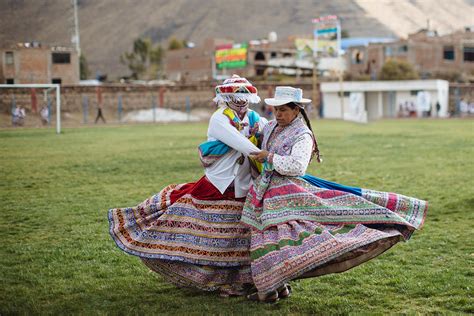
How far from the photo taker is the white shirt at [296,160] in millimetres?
5988

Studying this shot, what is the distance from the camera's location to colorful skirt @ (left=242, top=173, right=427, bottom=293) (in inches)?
225

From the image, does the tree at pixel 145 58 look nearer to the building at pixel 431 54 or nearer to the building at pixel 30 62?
the building at pixel 431 54

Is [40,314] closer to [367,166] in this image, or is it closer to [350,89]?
[367,166]

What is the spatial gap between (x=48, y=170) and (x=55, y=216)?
22.5 feet

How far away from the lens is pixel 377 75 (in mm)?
76938

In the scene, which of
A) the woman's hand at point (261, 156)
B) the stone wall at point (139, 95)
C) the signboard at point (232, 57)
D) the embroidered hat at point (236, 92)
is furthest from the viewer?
the signboard at point (232, 57)

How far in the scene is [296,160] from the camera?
6.02 meters

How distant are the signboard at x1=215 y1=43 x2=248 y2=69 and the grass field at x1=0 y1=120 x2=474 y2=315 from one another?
59977mm

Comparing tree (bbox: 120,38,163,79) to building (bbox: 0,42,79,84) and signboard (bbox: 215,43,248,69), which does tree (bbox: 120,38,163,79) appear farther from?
building (bbox: 0,42,79,84)

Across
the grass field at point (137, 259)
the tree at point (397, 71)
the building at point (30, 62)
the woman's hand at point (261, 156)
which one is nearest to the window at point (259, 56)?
the tree at point (397, 71)

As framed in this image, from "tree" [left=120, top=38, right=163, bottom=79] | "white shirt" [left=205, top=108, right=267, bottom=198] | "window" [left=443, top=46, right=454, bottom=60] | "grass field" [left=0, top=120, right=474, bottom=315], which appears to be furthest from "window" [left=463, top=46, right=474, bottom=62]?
"white shirt" [left=205, top=108, right=267, bottom=198]

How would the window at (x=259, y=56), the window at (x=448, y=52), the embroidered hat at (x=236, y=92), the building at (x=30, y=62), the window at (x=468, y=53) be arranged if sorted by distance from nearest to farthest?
the embroidered hat at (x=236, y=92) → the building at (x=30, y=62) → the window at (x=448, y=52) → the window at (x=468, y=53) → the window at (x=259, y=56)

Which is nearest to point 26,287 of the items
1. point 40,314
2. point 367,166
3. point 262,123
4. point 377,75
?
point 40,314

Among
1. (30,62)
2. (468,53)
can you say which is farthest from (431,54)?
(30,62)
